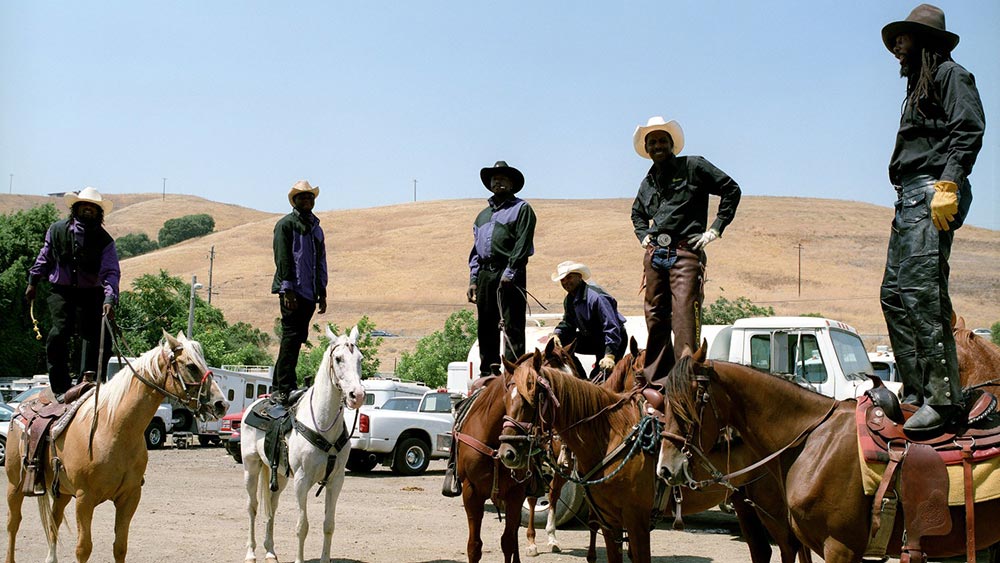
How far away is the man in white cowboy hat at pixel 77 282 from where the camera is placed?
970 cm

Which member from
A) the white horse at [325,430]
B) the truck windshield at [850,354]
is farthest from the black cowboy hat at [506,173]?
the truck windshield at [850,354]

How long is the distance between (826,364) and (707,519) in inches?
123

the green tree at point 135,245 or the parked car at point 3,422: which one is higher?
the green tree at point 135,245

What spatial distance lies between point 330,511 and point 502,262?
307 cm

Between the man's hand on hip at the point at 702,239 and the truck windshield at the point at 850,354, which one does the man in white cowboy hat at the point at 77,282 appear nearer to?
the man's hand on hip at the point at 702,239

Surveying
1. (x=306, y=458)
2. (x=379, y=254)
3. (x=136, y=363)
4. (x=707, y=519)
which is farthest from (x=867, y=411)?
(x=379, y=254)

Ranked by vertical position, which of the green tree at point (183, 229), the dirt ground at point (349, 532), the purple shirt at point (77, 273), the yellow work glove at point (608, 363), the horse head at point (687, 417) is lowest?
the dirt ground at point (349, 532)

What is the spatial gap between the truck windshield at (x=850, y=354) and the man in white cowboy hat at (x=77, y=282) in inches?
427

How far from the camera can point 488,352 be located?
10.4 m

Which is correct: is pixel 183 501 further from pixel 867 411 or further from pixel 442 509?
pixel 867 411

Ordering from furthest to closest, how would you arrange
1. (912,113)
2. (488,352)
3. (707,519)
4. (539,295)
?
1. (539,295)
2. (707,519)
3. (488,352)
4. (912,113)

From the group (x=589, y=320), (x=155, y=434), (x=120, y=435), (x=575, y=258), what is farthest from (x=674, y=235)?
(x=575, y=258)

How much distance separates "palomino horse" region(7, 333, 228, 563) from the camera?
27.7 feet

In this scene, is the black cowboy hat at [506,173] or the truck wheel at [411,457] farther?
the truck wheel at [411,457]
